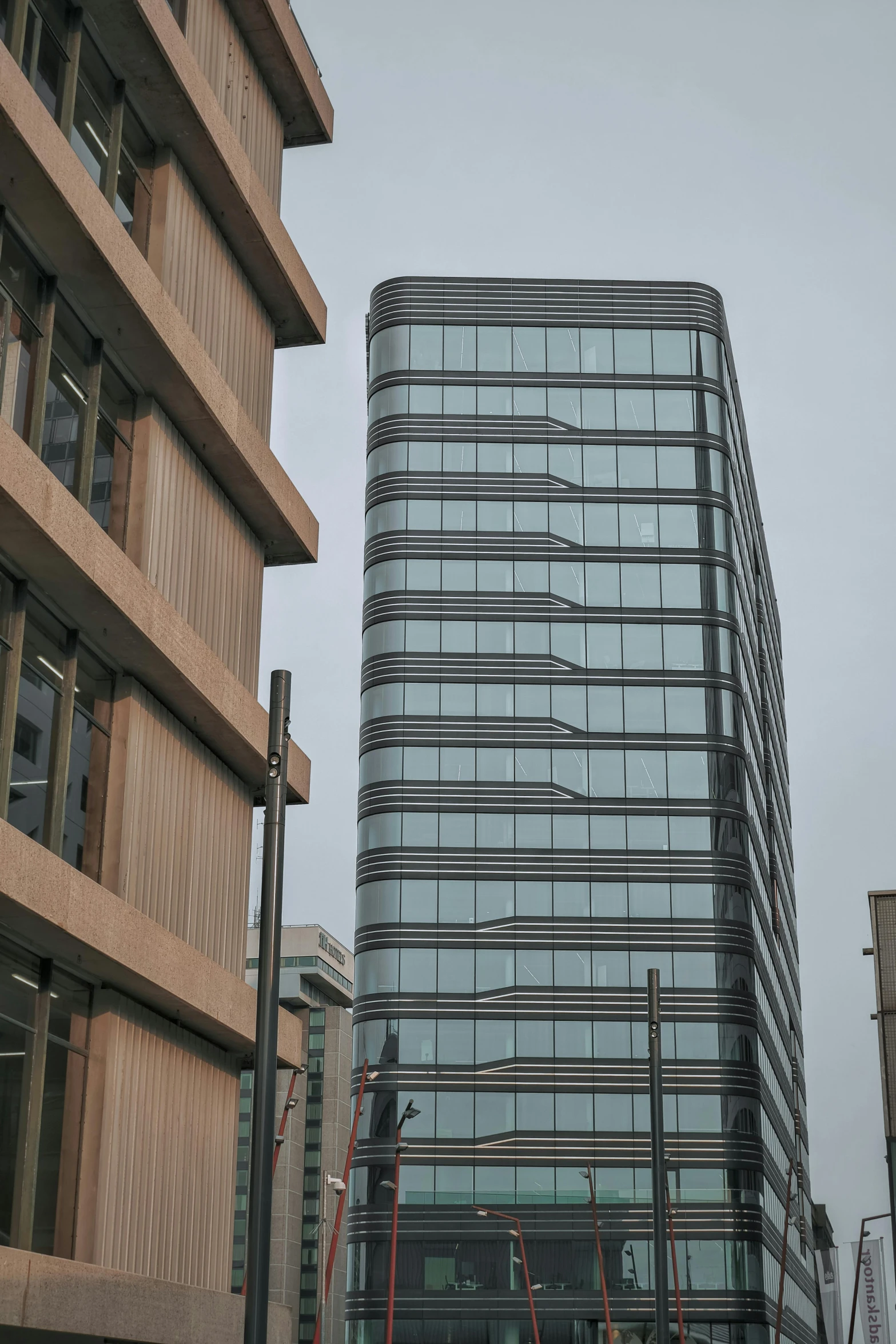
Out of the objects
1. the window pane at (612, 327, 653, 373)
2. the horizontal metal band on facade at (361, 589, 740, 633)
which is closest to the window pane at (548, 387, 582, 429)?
the window pane at (612, 327, 653, 373)

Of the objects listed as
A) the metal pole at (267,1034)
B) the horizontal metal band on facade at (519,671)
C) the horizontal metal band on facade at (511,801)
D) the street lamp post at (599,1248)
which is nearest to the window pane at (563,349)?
the horizontal metal band on facade at (519,671)

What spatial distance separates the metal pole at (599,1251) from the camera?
195ft

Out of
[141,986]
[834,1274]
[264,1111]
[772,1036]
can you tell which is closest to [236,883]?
[141,986]

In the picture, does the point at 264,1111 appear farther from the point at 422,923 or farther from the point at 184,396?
the point at 422,923

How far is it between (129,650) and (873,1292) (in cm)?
6111

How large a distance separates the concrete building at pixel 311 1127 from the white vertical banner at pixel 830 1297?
4681 centimetres

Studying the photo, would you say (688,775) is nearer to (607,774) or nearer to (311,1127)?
(607,774)

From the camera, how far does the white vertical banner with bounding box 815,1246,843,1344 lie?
290ft

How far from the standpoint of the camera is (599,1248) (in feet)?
202

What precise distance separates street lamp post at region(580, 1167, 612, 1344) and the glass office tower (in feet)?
1.35

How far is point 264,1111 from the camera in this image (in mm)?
12102

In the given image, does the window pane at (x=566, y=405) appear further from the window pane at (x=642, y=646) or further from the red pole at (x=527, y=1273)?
the red pole at (x=527, y=1273)

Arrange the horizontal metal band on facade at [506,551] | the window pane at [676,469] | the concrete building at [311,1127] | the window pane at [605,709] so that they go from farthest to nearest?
the concrete building at [311,1127] → the window pane at [676,469] → the horizontal metal band on facade at [506,551] → the window pane at [605,709]

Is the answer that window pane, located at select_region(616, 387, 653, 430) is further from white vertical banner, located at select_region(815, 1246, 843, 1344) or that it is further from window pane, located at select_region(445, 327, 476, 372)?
white vertical banner, located at select_region(815, 1246, 843, 1344)
